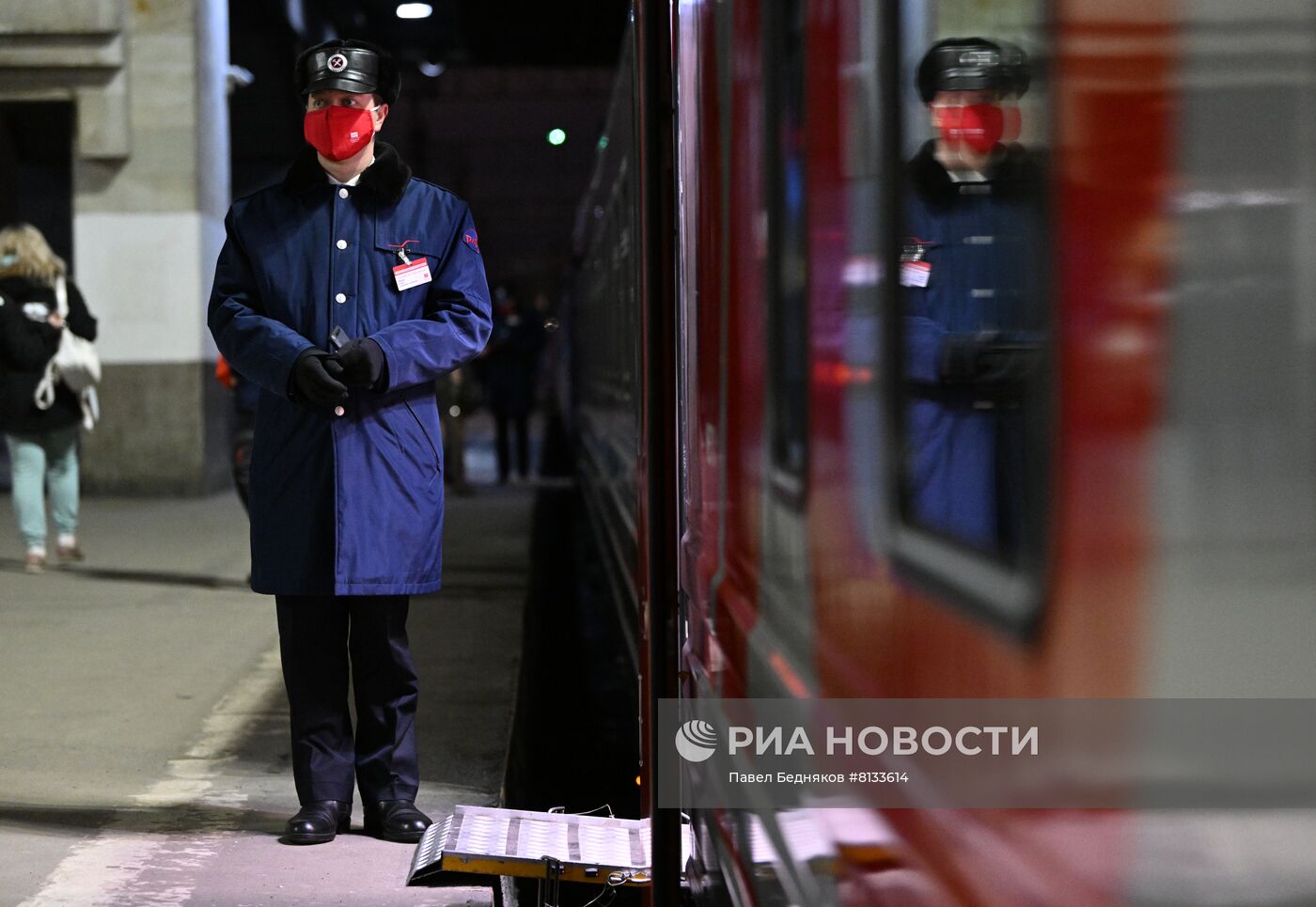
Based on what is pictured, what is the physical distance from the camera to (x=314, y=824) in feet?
12.6

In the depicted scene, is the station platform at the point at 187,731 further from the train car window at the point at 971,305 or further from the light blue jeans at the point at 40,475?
the train car window at the point at 971,305

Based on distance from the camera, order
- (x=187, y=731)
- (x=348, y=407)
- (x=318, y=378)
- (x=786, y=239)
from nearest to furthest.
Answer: (x=786, y=239), (x=318, y=378), (x=348, y=407), (x=187, y=731)

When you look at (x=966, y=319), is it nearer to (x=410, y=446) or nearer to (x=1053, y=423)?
(x=1053, y=423)

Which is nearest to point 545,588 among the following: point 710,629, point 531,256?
point 710,629

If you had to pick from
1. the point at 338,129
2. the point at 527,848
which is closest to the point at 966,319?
the point at 527,848

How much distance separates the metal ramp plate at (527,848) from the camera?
9.80 feet

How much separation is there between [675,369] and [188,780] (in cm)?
275

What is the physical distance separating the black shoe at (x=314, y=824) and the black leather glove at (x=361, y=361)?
99 cm

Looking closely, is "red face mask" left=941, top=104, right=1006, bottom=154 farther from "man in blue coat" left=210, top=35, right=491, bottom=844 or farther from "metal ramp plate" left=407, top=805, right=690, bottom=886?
"man in blue coat" left=210, top=35, right=491, bottom=844

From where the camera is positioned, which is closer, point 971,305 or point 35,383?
point 971,305

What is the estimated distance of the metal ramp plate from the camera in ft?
9.80

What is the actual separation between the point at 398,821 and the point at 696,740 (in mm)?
1683

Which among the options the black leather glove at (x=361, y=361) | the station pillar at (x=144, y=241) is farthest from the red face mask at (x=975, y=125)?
the station pillar at (x=144, y=241)

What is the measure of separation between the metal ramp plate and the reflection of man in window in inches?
70.9
